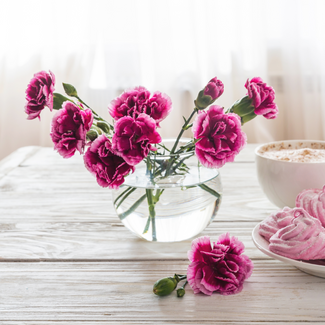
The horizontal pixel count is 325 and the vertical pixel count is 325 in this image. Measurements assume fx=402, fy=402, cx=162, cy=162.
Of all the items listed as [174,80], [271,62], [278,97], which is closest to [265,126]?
[278,97]

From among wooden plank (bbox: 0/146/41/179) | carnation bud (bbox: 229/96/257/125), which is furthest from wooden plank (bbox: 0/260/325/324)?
wooden plank (bbox: 0/146/41/179)

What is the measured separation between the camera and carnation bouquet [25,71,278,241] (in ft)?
1.51

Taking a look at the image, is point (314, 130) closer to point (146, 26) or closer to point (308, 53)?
point (308, 53)

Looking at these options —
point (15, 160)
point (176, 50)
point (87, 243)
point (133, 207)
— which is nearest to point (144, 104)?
point (133, 207)

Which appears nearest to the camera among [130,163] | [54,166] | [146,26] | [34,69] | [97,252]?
[130,163]

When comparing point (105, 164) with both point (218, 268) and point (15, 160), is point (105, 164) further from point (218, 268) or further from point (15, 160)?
point (15, 160)

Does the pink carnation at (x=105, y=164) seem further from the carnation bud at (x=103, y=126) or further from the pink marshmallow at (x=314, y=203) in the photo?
the pink marshmallow at (x=314, y=203)

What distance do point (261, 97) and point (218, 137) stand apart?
9cm

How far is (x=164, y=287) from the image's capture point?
1.59ft

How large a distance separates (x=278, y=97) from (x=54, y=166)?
4.72ft

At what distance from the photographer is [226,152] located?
46cm

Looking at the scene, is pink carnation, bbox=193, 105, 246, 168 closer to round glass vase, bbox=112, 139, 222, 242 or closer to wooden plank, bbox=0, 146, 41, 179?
round glass vase, bbox=112, 139, 222, 242

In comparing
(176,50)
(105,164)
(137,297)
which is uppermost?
(176,50)

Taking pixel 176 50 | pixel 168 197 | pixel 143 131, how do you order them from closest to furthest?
pixel 143 131 → pixel 168 197 → pixel 176 50
